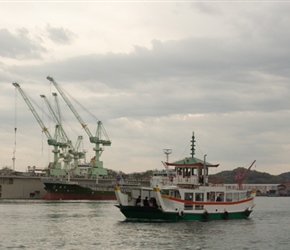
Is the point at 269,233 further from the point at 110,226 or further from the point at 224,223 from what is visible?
the point at 110,226

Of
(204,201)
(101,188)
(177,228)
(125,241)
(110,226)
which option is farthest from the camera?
(101,188)

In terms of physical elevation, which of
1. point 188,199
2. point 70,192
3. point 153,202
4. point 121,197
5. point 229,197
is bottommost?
point 153,202

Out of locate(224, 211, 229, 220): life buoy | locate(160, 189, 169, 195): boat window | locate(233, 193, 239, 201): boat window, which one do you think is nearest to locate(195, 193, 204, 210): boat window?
locate(160, 189, 169, 195): boat window

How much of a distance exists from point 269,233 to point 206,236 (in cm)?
1099

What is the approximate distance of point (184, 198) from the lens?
76.9 metres

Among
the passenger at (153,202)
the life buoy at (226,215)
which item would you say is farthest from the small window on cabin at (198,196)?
the passenger at (153,202)

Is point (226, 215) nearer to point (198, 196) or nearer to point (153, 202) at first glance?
point (198, 196)

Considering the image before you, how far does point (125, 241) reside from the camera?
Result: 5825cm

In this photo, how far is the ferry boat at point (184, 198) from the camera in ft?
246

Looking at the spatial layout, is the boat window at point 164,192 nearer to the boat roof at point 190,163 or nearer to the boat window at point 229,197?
the boat roof at point 190,163

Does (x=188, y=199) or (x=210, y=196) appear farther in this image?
(x=210, y=196)

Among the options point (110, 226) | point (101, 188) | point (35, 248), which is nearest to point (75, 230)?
point (110, 226)

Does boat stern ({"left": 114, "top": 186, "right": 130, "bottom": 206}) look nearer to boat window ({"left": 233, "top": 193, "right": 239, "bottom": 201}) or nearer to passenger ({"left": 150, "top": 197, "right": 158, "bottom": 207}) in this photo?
passenger ({"left": 150, "top": 197, "right": 158, "bottom": 207})

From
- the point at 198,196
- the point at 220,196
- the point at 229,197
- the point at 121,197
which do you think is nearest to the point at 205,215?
the point at 198,196
